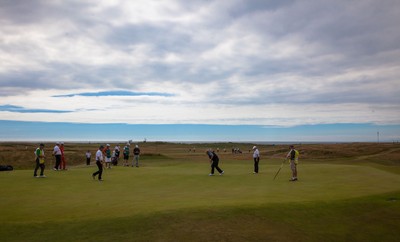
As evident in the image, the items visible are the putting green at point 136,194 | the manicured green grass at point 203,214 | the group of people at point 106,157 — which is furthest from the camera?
the group of people at point 106,157

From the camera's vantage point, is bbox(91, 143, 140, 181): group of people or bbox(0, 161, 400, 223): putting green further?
bbox(91, 143, 140, 181): group of people

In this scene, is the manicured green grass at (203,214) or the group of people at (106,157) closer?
the manicured green grass at (203,214)

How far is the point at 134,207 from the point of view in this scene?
50.6 feet

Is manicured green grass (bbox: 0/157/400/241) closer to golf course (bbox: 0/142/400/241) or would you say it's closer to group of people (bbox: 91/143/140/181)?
golf course (bbox: 0/142/400/241)

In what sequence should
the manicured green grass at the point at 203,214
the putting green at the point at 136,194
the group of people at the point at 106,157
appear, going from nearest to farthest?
the manicured green grass at the point at 203,214 < the putting green at the point at 136,194 < the group of people at the point at 106,157

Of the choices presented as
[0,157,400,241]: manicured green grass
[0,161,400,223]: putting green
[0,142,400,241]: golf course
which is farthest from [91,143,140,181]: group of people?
[0,157,400,241]: manicured green grass

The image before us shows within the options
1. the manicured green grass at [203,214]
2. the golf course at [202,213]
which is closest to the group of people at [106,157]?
the golf course at [202,213]

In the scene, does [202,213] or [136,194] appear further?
[136,194]

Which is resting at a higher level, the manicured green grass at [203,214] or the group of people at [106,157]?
the group of people at [106,157]

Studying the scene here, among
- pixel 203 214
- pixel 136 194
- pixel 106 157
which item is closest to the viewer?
pixel 203 214

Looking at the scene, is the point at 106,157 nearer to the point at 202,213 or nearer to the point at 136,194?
the point at 136,194

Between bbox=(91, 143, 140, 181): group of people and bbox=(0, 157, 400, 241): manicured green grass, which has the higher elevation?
bbox=(91, 143, 140, 181): group of people

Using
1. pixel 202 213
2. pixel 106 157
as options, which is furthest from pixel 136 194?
pixel 106 157

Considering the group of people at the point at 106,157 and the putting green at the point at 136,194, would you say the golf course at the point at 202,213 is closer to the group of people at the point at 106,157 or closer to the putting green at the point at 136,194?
the putting green at the point at 136,194
